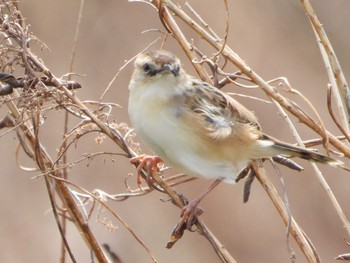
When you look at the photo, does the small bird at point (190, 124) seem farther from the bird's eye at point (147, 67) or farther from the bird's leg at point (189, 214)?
the bird's leg at point (189, 214)

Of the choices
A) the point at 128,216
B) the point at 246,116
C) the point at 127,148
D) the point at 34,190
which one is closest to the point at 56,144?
the point at 34,190

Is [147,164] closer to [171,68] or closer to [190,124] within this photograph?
[190,124]

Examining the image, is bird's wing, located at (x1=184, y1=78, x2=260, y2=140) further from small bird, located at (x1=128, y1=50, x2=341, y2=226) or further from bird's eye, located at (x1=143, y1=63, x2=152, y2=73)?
bird's eye, located at (x1=143, y1=63, x2=152, y2=73)

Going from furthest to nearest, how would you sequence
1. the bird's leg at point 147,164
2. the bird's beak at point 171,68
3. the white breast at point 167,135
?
the bird's beak at point 171,68, the white breast at point 167,135, the bird's leg at point 147,164

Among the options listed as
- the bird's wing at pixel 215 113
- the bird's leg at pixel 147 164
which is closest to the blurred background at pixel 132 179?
the bird's wing at pixel 215 113

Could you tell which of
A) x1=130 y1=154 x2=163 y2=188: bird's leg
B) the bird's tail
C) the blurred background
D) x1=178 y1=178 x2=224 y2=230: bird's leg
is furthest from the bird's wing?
the blurred background

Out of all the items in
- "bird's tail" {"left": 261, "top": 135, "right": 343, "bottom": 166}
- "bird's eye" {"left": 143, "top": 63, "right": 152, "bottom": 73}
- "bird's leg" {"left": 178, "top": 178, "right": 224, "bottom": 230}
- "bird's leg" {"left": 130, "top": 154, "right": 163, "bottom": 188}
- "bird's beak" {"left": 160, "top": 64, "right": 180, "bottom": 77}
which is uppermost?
"bird's eye" {"left": 143, "top": 63, "right": 152, "bottom": 73}

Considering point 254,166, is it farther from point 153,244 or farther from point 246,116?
point 153,244

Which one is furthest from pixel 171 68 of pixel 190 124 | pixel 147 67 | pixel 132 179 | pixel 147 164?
pixel 132 179

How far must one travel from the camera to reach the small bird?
3.07m

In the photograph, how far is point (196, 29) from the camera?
104 inches

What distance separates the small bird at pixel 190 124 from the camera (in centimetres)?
307

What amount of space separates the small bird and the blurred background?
3.31 m

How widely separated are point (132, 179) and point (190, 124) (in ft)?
12.5
